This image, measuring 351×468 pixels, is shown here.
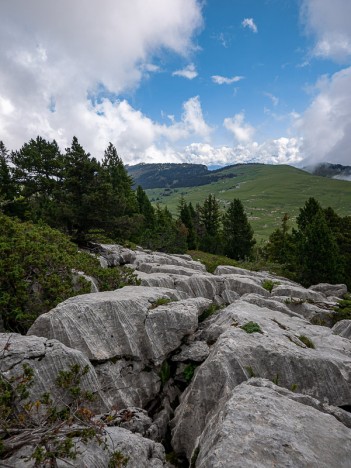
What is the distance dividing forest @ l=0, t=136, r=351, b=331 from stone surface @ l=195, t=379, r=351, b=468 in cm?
1083

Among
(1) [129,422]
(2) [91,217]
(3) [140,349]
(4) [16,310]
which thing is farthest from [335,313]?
(2) [91,217]

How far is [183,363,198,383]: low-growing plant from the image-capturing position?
13375 millimetres

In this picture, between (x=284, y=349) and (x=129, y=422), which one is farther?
(x=284, y=349)

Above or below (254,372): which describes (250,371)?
above

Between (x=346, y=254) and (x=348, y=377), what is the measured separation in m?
48.1

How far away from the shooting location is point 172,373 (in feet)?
45.8

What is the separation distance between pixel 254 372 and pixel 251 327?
8.78 feet

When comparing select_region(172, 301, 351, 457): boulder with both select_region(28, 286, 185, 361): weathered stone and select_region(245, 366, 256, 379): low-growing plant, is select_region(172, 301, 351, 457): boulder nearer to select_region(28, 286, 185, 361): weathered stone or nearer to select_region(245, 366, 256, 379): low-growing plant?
select_region(245, 366, 256, 379): low-growing plant

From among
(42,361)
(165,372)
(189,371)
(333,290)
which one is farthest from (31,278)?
(333,290)

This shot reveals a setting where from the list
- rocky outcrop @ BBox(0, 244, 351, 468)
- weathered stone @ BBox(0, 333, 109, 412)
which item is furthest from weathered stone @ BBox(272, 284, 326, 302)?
weathered stone @ BBox(0, 333, 109, 412)

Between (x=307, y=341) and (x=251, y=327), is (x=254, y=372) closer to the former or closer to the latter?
(x=251, y=327)

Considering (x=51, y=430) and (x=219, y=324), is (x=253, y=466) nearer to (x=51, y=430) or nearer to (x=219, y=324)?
(x=51, y=430)

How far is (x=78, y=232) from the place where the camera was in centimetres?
3697

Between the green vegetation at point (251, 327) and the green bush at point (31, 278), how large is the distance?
9626 millimetres
